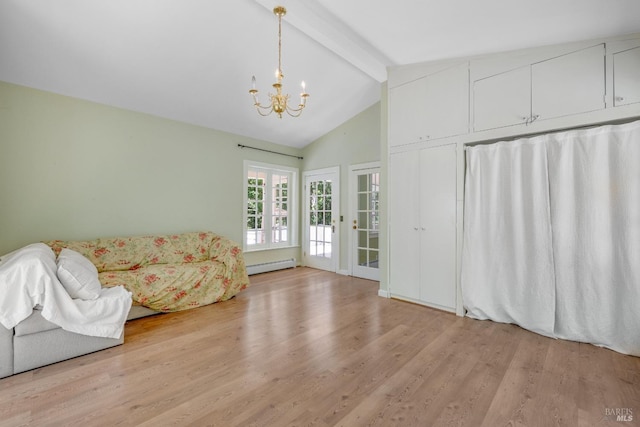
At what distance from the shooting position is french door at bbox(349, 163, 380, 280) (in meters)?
5.03

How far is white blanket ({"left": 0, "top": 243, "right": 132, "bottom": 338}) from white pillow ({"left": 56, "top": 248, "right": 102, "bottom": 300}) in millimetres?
47

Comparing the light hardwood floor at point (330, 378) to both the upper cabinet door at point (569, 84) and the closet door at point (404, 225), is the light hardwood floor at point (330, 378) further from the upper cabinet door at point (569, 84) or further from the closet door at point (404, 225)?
the upper cabinet door at point (569, 84)

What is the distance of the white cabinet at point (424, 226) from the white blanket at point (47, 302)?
3101mm

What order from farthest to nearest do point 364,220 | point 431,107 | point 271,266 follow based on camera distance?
point 271,266 < point 364,220 < point 431,107

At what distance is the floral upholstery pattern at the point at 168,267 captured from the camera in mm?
3277

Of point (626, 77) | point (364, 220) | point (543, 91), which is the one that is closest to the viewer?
point (626, 77)

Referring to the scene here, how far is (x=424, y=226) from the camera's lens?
11.7ft

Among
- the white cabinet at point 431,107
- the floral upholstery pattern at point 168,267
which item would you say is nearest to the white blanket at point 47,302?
the floral upholstery pattern at point 168,267

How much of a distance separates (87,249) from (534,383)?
453 cm

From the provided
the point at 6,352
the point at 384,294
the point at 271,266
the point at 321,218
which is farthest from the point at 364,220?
the point at 6,352

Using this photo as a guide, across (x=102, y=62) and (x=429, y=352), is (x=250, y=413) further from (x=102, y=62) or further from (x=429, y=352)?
(x=102, y=62)

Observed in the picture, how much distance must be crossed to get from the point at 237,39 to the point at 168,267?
274cm

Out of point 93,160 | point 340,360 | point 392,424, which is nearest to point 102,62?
point 93,160

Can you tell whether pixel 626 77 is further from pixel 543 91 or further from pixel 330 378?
pixel 330 378
